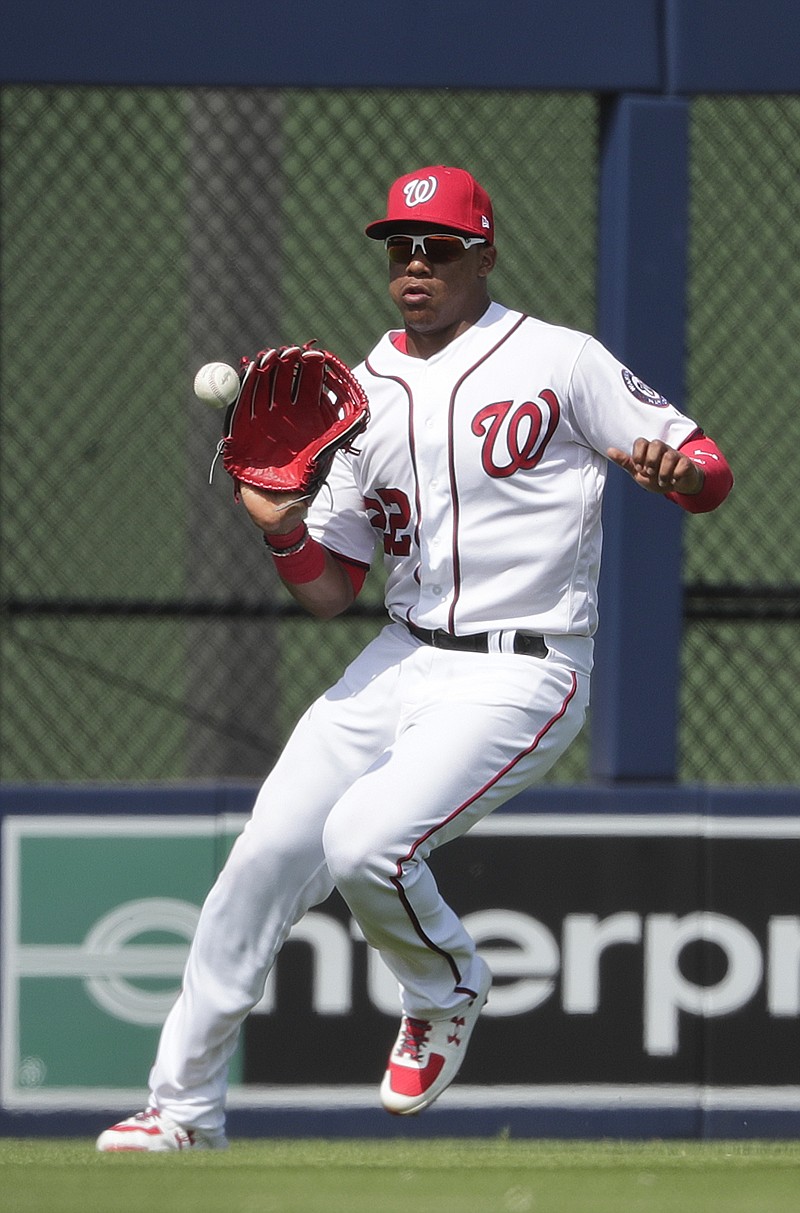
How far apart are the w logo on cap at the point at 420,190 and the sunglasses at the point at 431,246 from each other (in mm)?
67

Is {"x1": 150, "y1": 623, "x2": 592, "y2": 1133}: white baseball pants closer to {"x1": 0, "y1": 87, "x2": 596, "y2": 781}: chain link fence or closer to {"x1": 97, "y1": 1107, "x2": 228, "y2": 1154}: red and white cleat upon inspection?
{"x1": 97, "y1": 1107, "x2": 228, "y2": 1154}: red and white cleat

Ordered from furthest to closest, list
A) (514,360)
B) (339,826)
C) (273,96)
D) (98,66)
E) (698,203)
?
(698,203) < (273,96) < (98,66) < (514,360) < (339,826)

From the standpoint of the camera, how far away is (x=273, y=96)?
489 cm

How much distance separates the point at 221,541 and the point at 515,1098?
1666 mm

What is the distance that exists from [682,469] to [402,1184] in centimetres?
128

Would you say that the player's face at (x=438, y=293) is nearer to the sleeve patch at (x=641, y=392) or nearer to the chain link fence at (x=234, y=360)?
the sleeve patch at (x=641, y=392)

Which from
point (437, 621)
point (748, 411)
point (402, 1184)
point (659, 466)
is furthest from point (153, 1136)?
point (748, 411)

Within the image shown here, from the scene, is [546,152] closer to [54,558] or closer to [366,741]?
[54,558]

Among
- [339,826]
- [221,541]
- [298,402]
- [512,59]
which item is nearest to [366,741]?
[339,826]

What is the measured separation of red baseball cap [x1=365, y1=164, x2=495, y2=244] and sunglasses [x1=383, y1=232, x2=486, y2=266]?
0.06 ft

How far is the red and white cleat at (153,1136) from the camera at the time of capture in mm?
3494

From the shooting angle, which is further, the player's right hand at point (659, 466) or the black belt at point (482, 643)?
the black belt at point (482, 643)

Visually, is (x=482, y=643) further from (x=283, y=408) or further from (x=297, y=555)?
(x=283, y=408)

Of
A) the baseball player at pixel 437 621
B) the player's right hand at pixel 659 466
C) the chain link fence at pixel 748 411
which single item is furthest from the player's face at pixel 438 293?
the chain link fence at pixel 748 411
